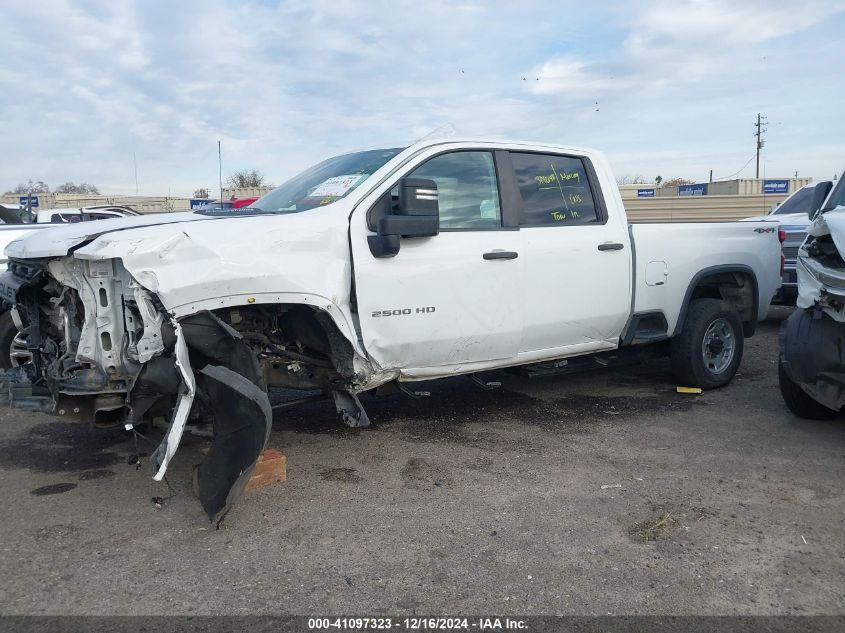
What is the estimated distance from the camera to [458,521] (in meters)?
3.98

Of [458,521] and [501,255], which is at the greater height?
[501,255]

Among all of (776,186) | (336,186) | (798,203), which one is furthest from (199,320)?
(776,186)

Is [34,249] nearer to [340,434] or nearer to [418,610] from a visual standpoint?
[340,434]

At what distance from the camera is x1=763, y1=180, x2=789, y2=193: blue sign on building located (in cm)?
3390

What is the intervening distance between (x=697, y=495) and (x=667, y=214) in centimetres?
2164

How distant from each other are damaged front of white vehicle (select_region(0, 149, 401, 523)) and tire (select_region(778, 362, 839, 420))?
10.3ft

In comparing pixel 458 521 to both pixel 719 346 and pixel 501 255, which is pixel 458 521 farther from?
pixel 719 346

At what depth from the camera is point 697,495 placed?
4297 millimetres

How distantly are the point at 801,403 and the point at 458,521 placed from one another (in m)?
3.15

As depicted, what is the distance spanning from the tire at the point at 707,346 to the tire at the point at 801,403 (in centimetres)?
92

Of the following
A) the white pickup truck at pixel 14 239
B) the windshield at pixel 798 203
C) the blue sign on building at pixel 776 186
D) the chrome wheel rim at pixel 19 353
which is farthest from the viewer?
the blue sign on building at pixel 776 186

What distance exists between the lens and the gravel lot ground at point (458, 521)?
3.23 m

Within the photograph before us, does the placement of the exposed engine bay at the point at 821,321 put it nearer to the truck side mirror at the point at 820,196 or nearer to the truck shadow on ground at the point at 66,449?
the truck side mirror at the point at 820,196

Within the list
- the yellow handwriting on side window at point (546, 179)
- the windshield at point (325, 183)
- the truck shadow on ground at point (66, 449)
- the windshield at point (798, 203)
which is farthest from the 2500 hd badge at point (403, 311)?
the windshield at point (798, 203)
